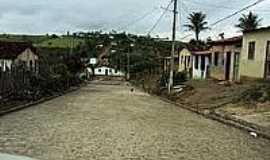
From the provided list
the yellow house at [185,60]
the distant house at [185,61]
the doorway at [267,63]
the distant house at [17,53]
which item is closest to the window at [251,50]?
the doorway at [267,63]

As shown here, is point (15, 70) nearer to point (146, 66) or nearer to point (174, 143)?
point (174, 143)

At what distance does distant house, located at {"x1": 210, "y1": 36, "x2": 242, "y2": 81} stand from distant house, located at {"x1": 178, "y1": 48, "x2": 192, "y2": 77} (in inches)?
449

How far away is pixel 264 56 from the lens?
28859 mm

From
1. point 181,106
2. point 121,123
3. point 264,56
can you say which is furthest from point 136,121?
point 264,56

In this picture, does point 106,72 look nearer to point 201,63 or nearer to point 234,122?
point 201,63

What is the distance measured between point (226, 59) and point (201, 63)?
35.8 feet

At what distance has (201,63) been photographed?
50531 mm

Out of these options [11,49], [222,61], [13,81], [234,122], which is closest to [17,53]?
[11,49]

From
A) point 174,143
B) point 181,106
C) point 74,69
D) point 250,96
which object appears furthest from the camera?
point 74,69

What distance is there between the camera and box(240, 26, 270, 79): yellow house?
94.0 ft

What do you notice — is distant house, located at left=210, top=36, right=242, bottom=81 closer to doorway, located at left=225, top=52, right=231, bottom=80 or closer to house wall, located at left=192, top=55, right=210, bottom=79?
doorway, located at left=225, top=52, right=231, bottom=80

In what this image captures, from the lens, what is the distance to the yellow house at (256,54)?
28656mm

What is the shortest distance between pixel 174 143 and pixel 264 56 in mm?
18057

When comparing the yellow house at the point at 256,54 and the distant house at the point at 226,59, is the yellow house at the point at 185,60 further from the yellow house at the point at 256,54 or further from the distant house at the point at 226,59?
the yellow house at the point at 256,54
